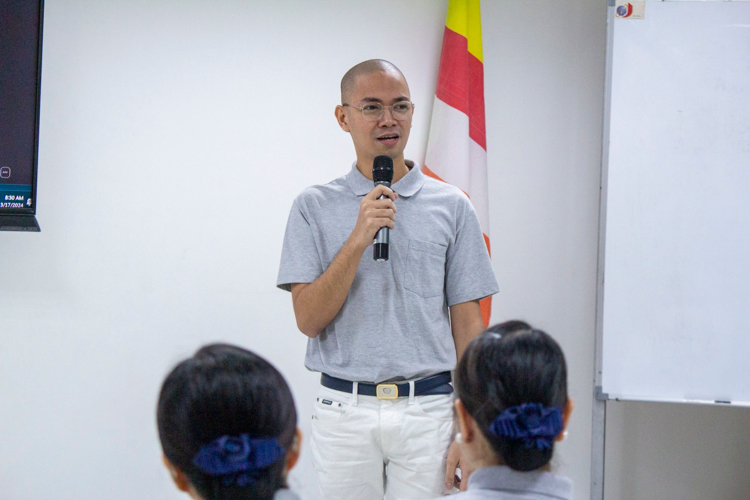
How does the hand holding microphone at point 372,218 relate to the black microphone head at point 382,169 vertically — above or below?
below

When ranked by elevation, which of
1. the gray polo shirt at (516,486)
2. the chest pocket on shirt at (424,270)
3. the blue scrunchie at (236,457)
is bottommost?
the gray polo shirt at (516,486)

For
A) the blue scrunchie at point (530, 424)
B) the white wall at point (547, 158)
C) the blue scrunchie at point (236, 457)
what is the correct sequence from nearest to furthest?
the blue scrunchie at point (236, 457)
the blue scrunchie at point (530, 424)
the white wall at point (547, 158)

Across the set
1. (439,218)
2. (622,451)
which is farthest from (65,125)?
(622,451)

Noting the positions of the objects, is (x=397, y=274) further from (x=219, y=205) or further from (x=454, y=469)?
(x=219, y=205)

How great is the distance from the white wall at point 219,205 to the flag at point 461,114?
0.11 meters

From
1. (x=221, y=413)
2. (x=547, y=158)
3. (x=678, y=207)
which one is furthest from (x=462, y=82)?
(x=221, y=413)

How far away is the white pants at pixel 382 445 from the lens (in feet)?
5.16

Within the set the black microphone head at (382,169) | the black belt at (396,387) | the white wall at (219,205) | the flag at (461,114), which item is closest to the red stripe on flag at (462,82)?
the flag at (461,114)

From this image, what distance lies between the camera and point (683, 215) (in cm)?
233

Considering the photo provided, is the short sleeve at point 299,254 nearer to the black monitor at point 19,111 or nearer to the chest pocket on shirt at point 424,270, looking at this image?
the chest pocket on shirt at point 424,270

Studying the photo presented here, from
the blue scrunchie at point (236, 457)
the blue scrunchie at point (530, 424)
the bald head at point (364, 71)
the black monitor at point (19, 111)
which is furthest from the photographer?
the black monitor at point (19, 111)

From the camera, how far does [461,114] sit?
267 centimetres

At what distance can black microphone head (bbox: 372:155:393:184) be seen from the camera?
1.68 meters

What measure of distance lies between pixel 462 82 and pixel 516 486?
1.95m
